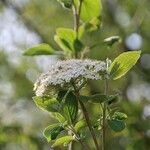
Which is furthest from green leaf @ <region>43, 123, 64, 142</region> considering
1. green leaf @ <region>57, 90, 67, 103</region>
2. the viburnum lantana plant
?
green leaf @ <region>57, 90, 67, 103</region>

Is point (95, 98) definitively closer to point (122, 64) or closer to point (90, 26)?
point (122, 64)

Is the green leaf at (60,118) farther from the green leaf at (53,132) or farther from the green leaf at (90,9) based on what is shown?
the green leaf at (90,9)

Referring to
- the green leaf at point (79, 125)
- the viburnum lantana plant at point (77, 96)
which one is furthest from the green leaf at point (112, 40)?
the green leaf at point (79, 125)

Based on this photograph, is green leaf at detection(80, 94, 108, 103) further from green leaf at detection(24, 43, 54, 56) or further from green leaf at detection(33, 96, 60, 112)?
green leaf at detection(24, 43, 54, 56)

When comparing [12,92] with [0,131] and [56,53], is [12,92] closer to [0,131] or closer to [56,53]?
[0,131]

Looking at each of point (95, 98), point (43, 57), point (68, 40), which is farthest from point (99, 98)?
point (43, 57)
